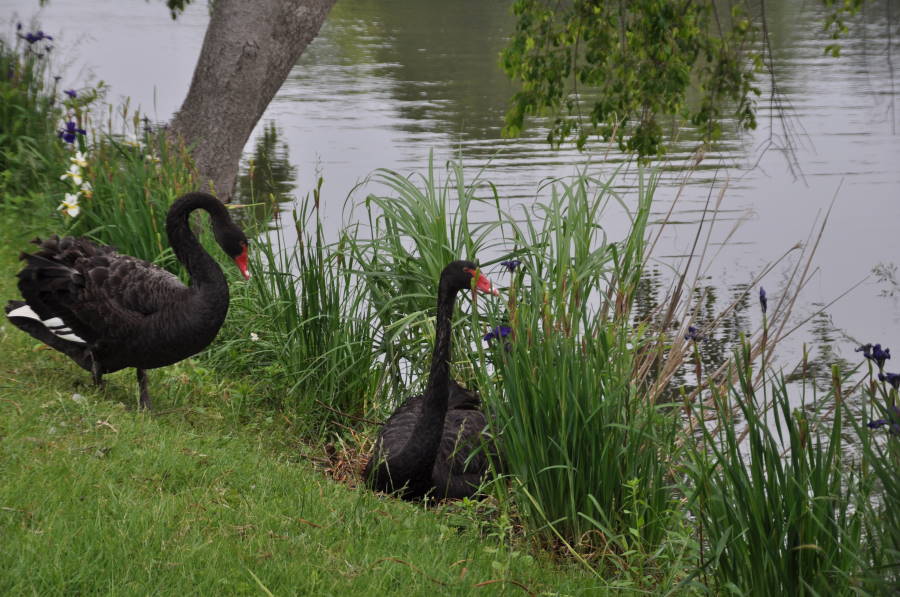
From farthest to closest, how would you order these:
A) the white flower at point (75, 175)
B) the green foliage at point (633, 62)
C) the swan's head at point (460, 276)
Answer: the green foliage at point (633, 62) → the white flower at point (75, 175) → the swan's head at point (460, 276)

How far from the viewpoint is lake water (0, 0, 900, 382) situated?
33.5 ft

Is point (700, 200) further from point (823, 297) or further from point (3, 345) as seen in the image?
point (3, 345)

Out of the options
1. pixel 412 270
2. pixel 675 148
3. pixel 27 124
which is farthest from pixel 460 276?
pixel 675 148

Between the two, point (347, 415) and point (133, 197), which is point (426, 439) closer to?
point (347, 415)

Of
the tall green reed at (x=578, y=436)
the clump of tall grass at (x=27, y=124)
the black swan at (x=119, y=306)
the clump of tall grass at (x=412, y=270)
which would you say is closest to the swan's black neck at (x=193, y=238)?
the black swan at (x=119, y=306)

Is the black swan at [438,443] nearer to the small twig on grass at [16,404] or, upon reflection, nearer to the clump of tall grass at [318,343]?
the clump of tall grass at [318,343]

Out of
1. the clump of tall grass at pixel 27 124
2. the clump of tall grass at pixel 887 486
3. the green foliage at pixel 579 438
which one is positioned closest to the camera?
the clump of tall grass at pixel 887 486

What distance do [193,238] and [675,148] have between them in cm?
1208

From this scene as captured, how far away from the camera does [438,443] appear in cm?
461

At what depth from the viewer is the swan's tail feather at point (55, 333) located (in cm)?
499

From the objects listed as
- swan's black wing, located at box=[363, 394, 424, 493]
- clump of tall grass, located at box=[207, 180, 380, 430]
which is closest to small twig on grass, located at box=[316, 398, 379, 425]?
clump of tall grass, located at box=[207, 180, 380, 430]

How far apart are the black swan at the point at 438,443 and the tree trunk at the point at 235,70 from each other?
13.5 feet

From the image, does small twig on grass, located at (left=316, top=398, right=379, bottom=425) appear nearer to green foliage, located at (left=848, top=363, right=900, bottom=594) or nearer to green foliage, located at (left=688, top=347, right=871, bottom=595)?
green foliage, located at (left=688, top=347, right=871, bottom=595)

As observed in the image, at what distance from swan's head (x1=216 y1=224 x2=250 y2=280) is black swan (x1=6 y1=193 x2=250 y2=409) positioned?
0.05ft
